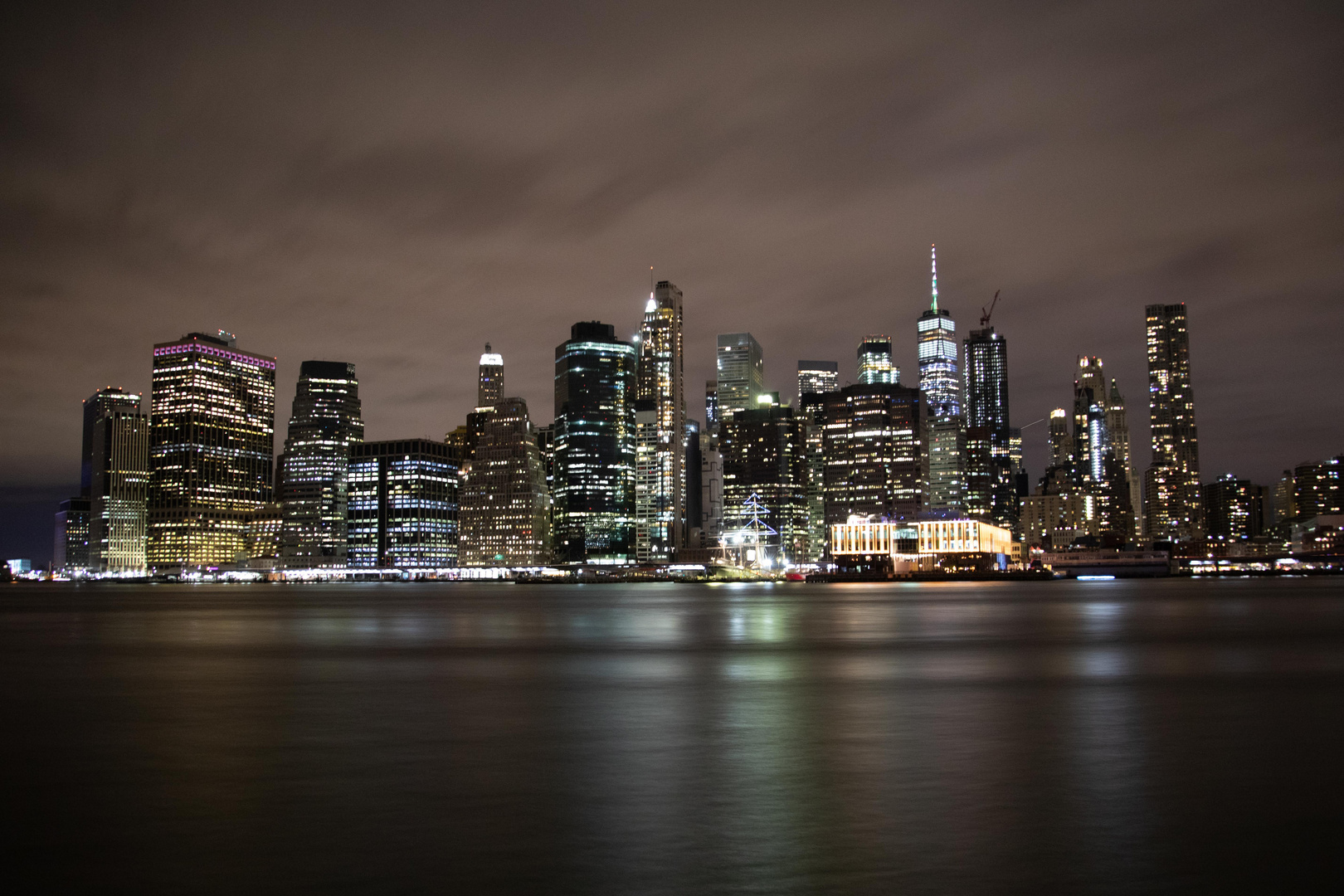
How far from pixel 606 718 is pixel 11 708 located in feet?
54.8

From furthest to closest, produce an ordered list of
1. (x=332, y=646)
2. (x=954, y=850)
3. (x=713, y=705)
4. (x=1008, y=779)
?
(x=332, y=646), (x=713, y=705), (x=1008, y=779), (x=954, y=850)

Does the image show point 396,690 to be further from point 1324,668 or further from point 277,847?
point 1324,668

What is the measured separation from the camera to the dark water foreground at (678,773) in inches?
535

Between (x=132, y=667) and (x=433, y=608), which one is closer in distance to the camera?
(x=132, y=667)

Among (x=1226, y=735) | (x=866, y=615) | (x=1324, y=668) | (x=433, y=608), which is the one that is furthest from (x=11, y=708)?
(x=433, y=608)

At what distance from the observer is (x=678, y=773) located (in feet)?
65.9

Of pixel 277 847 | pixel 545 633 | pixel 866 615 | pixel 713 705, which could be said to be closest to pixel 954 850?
pixel 277 847

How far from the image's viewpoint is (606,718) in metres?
27.8

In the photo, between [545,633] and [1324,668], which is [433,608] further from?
[1324,668]

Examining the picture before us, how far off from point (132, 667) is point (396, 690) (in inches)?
603

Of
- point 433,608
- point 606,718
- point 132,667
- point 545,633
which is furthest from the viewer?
point 433,608

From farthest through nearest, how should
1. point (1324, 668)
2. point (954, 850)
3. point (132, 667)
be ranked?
point (132, 667)
point (1324, 668)
point (954, 850)

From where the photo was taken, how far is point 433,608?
115625 millimetres

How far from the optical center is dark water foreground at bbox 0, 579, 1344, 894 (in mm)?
13578
